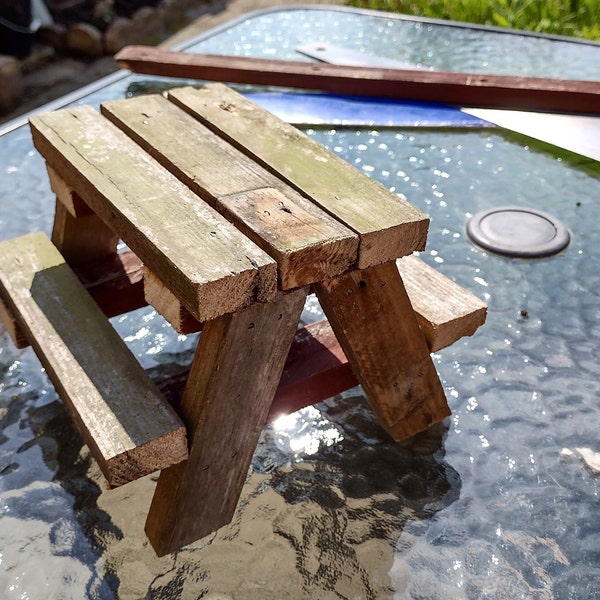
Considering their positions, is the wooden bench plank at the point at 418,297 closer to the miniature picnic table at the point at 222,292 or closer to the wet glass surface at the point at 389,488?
the miniature picnic table at the point at 222,292

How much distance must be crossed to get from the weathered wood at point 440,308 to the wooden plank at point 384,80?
2.00 meters

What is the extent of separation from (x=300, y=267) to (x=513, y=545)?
0.87 meters

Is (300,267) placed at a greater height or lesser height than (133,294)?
greater

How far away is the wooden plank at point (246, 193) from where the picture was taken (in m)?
1.45

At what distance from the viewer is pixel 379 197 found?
5.39 feet

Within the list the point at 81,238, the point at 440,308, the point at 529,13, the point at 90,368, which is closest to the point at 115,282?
the point at 81,238

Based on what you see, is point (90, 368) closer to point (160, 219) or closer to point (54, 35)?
point (160, 219)

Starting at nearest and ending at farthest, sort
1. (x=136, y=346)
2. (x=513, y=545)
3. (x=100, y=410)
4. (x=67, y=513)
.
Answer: (x=100, y=410)
(x=513, y=545)
(x=67, y=513)
(x=136, y=346)

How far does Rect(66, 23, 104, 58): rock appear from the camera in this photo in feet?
26.6

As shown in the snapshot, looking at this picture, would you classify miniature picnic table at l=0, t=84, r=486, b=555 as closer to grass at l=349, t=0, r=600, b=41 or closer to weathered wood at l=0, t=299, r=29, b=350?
weathered wood at l=0, t=299, r=29, b=350

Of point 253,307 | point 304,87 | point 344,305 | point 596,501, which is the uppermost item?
point 253,307

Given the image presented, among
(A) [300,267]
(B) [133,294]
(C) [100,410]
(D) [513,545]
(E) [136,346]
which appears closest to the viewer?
(A) [300,267]

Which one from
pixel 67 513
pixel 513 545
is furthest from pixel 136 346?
pixel 513 545

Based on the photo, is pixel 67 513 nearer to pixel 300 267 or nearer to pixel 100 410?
pixel 100 410
